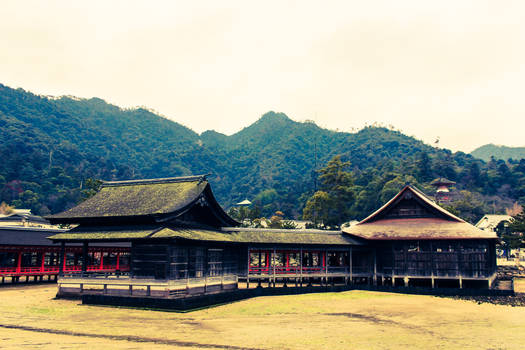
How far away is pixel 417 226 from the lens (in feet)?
142

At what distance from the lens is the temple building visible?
1247 inches

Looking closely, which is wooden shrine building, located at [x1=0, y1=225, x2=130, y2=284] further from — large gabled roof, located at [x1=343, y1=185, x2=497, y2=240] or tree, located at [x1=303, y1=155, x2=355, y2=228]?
tree, located at [x1=303, y1=155, x2=355, y2=228]

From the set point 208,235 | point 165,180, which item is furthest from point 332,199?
point 208,235

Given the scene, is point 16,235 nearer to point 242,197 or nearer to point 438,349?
point 438,349

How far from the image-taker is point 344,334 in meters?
23.2

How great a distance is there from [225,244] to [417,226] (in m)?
18.4

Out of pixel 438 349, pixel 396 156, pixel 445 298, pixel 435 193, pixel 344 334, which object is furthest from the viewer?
pixel 396 156

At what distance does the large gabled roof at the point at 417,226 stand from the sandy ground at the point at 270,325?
274 inches

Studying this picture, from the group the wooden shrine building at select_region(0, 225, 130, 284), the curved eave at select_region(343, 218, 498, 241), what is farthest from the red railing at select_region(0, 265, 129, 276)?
the curved eave at select_region(343, 218, 498, 241)

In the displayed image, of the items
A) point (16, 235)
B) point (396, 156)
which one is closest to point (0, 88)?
point (396, 156)

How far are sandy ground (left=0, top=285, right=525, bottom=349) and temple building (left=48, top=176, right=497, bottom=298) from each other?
290 cm

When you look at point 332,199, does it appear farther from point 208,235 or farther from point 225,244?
point 208,235

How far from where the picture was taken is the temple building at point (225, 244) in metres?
31.7

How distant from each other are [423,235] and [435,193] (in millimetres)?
85182
